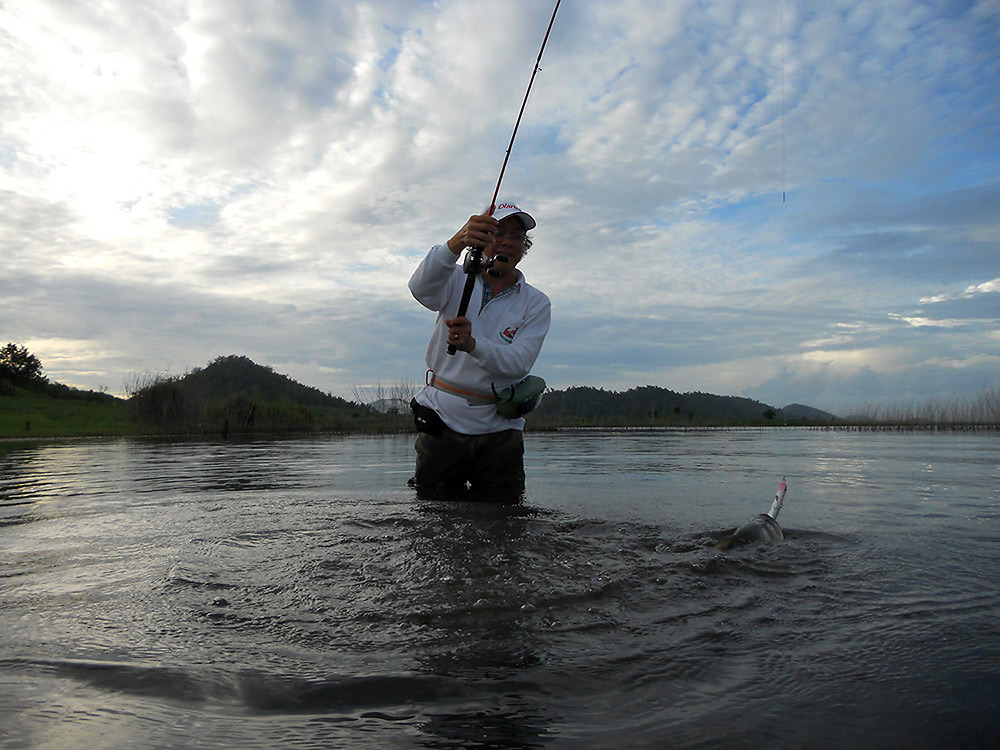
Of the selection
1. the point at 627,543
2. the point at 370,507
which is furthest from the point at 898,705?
the point at 370,507

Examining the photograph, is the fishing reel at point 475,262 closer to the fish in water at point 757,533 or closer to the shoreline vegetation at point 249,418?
the fish in water at point 757,533

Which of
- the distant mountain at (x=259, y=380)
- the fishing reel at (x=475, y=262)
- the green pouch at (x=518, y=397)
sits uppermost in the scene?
the distant mountain at (x=259, y=380)

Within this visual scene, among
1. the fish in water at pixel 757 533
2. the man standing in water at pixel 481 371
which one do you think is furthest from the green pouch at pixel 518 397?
the fish in water at pixel 757 533

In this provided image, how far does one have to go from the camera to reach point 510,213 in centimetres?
407

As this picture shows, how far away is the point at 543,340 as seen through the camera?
14.2ft

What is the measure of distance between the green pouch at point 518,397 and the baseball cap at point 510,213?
1.07 m

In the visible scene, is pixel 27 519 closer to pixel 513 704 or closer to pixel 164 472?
pixel 164 472

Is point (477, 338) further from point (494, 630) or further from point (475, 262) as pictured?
point (494, 630)

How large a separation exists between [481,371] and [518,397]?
30cm

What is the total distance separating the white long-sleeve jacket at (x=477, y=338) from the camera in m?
4.11

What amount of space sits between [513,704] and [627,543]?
6.12 ft

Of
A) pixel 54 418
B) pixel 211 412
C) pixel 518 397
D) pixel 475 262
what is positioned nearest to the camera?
pixel 475 262

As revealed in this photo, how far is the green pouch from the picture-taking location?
A: 13.6ft

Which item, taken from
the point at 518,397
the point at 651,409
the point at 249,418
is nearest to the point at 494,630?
the point at 518,397
